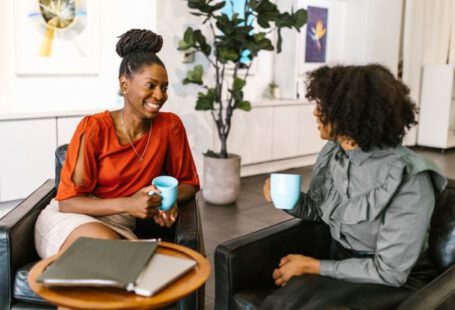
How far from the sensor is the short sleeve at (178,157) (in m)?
2.34

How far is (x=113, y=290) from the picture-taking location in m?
1.26

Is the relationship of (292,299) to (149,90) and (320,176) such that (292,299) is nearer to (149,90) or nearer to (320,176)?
(320,176)

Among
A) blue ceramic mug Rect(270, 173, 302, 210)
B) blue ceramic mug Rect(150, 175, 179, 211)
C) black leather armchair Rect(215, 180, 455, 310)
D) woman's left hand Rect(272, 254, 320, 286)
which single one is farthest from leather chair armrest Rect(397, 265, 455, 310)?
blue ceramic mug Rect(150, 175, 179, 211)

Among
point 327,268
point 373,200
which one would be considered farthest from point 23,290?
point 373,200

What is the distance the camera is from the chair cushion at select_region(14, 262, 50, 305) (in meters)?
1.94

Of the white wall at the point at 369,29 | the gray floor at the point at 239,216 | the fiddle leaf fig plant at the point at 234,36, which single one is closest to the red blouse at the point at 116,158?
the gray floor at the point at 239,216

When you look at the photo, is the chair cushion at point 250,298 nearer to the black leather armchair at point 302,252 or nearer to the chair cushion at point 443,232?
the black leather armchair at point 302,252

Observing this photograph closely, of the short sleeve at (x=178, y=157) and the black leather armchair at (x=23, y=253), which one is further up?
the short sleeve at (x=178, y=157)

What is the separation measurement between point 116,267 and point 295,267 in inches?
26.3

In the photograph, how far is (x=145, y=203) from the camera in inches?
68.6

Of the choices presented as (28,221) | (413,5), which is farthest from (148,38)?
(413,5)

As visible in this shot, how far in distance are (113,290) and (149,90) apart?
1.02 m

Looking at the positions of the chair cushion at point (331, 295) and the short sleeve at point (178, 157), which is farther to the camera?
the short sleeve at point (178, 157)

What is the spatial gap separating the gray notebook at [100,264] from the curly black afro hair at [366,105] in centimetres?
69
